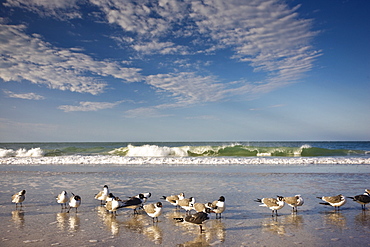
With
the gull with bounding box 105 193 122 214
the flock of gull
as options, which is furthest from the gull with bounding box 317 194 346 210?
the gull with bounding box 105 193 122 214

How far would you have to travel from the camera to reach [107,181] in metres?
14.4

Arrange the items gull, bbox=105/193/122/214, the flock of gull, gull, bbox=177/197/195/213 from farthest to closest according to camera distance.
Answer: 1. gull, bbox=177/197/195/213
2. gull, bbox=105/193/122/214
3. the flock of gull

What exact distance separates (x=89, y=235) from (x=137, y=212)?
239 cm

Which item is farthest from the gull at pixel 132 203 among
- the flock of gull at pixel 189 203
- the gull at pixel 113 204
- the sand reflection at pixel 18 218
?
the sand reflection at pixel 18 218

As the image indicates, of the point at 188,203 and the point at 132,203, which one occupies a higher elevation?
the point at 132,203

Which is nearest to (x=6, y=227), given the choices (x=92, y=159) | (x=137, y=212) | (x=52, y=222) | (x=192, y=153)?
(x=52, y=222)

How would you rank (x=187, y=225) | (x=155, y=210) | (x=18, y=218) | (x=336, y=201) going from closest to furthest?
(x=187, y=225) → (x=155, y=210) → (x=18, y=218) → (x=336, y=201)

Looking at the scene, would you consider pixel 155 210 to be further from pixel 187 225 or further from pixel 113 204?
pixel 113 204

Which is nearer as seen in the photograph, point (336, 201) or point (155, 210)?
point (155, 210)

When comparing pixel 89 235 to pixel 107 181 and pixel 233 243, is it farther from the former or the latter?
pixel 107 181

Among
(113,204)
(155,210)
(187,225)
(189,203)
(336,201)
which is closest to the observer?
(187,225)

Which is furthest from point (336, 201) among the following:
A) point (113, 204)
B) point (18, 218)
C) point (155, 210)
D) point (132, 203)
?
point (18, 218)

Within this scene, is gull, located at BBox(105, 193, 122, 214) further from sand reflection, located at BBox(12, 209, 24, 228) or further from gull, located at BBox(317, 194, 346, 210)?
gull, located at BBox(317, 194, 346, 210)

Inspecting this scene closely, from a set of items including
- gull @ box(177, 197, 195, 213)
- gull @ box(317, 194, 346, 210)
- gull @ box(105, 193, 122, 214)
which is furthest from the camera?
gull @ box(317, 194, 346, 210)
